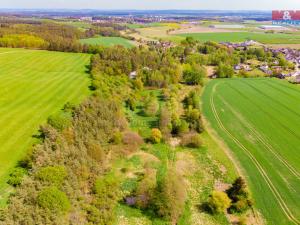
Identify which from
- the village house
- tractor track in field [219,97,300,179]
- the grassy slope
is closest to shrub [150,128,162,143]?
the grassy slope

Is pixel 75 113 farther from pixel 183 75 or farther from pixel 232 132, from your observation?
pixel 183 75

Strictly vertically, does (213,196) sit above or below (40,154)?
below

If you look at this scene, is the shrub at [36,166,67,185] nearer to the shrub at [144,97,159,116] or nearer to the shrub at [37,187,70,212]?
the shrub at [37,187,70,212]

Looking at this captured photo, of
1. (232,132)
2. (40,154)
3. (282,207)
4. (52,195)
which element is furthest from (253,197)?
(40,154)

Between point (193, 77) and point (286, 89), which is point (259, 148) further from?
point (193, 77)

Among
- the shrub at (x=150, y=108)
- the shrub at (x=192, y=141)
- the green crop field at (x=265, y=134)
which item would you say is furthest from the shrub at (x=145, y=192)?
the shrub at (x=150, y=108)

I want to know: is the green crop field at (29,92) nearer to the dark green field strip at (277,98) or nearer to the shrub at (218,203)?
the shrub at (218,203)
